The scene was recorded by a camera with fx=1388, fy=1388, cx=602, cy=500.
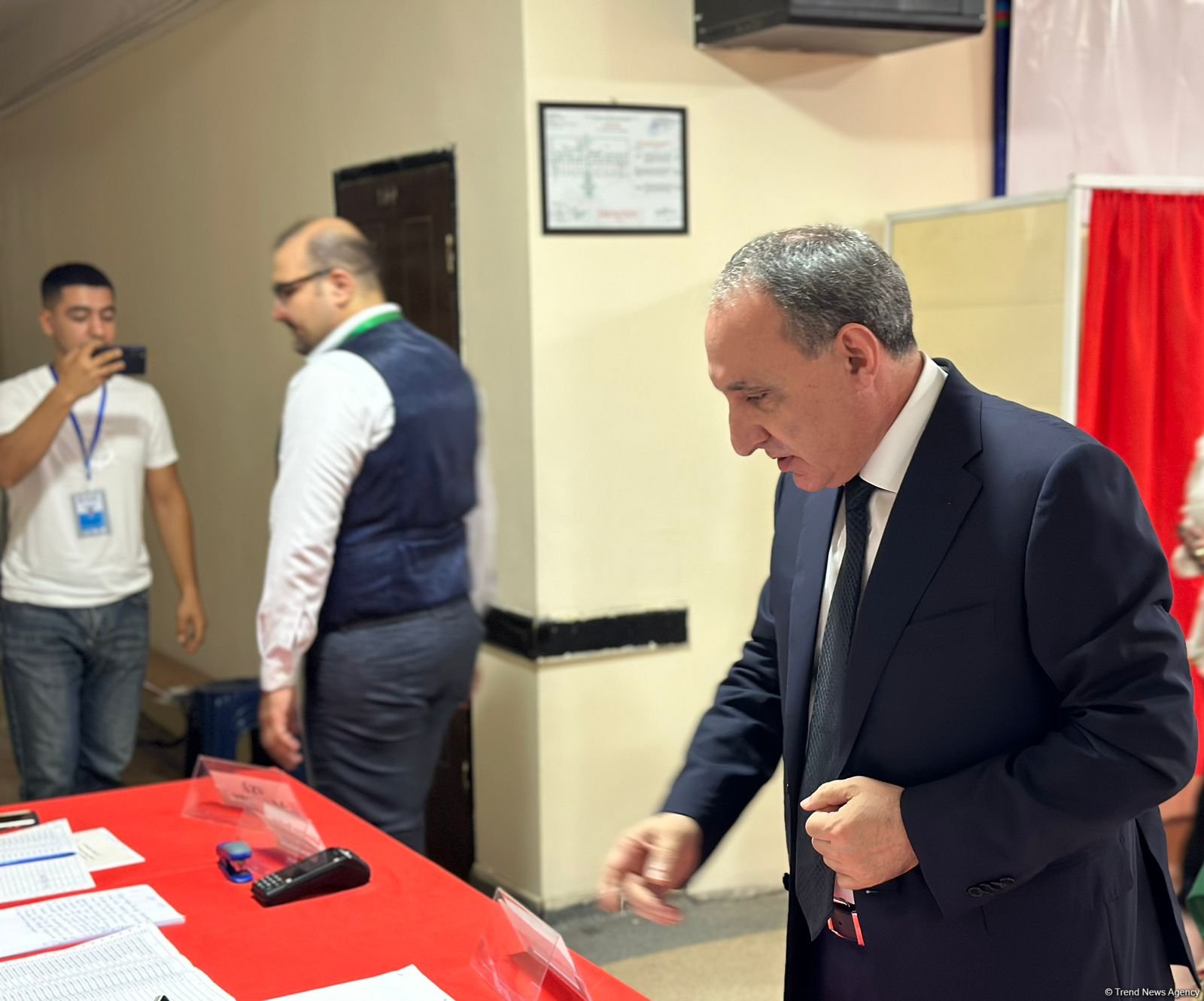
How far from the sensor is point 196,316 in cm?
603

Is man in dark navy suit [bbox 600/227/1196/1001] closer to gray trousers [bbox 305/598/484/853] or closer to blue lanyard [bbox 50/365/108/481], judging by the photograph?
gray trousers [bbox 305/598/484/853]

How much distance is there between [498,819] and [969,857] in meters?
2.61

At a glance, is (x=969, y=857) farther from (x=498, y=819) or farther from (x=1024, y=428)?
(x=498, y=819)

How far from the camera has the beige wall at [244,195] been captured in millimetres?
3691

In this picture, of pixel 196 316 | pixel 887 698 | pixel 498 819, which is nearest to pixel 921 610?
pixel 887 698

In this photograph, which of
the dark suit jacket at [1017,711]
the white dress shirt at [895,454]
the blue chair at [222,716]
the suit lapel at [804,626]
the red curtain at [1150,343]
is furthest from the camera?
the blue chair at [222,716]

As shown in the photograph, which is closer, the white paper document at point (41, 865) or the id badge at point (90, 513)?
the white paper document at point (41, 865)

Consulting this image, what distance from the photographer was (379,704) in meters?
2.98

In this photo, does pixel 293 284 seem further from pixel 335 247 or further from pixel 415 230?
pixel 415 230

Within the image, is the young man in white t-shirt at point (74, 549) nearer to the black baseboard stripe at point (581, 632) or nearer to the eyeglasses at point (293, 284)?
the eyeglasses at point (293, 284)

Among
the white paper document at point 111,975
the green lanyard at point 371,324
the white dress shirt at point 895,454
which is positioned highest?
the green lanyard at point 371,324

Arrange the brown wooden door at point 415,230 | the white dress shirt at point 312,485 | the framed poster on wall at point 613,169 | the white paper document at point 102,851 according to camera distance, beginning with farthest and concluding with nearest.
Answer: the brown wooden door at point 415,230
the framed poster on wall at point 613,169
the white dress shirt at point 312,485
the white paper document at point 102,851

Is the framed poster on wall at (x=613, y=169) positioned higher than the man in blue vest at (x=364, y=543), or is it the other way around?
the framed poster on wall at (x=613, y=169)

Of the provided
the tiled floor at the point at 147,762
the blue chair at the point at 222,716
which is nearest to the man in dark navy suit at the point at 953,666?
the blue chair at the point at 222,716
